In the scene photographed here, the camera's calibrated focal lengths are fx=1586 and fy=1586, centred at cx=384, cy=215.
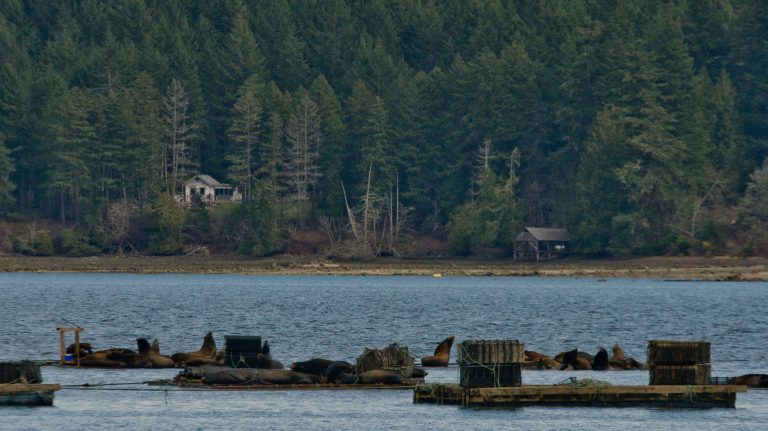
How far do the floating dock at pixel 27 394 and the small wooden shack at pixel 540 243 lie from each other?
109 m

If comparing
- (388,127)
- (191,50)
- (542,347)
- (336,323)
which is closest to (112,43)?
(191,50)

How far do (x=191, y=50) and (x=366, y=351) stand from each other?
14740cm

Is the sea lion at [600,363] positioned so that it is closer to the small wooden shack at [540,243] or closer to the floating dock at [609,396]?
the floating dock at [609,396]

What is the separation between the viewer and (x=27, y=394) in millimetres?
39156

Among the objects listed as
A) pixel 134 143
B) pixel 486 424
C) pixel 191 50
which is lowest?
pixel 486 424

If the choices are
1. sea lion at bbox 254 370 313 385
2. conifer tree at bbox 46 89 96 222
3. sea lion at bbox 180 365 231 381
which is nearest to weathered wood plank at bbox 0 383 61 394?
sea lion at bbox 180 365 231 381

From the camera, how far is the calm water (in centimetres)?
3762

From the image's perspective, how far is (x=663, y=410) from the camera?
3875 cm

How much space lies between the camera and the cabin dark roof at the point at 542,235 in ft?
481

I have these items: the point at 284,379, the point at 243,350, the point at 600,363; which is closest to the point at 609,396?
the point at 284,379

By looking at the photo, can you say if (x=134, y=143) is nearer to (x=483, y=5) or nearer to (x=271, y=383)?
(x=483, y=5)

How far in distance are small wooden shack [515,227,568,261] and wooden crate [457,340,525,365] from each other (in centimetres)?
10862

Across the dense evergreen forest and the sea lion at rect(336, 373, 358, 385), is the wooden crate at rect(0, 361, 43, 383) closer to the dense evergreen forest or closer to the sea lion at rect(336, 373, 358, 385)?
the sea lion at rect(336, 373, 358, 385)

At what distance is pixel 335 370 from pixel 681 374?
9644 mm
